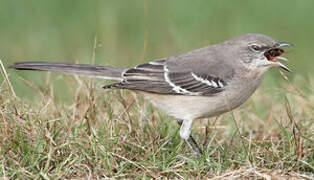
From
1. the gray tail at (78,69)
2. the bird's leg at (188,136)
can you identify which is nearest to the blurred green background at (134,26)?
the gray tail at (78,69)

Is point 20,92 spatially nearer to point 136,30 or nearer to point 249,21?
point 136,30

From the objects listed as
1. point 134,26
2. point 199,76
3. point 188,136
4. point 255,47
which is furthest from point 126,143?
point 134,26

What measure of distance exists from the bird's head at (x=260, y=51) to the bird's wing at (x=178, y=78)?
0.90 feet

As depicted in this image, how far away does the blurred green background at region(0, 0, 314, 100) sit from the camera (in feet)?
34.0

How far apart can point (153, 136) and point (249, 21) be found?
5572 millimetres

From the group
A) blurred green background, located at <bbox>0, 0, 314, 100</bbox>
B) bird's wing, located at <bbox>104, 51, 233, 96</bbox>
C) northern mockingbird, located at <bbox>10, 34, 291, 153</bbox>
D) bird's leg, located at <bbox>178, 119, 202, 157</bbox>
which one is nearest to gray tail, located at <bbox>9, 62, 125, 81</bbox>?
northern mockingbird, located at <bbox>10, 34, 291, 153</bbox>

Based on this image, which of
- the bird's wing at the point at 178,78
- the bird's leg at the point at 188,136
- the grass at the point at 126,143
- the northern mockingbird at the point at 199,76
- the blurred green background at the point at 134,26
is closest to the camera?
the grass at the point at 126,143

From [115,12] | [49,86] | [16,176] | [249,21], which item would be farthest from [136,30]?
[16,176]

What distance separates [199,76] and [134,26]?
538 centimetres

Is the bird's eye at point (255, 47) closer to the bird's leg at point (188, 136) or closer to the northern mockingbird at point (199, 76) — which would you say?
the northern mockingbird at point (199, 76)

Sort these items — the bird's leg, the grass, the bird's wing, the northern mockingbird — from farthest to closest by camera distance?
the bird's wing → the northern mockingbird → the bird's leg → the grass

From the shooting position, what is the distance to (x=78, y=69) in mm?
6465

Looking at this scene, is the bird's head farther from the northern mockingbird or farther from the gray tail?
the gray tail

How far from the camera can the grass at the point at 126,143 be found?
511 centimetres
